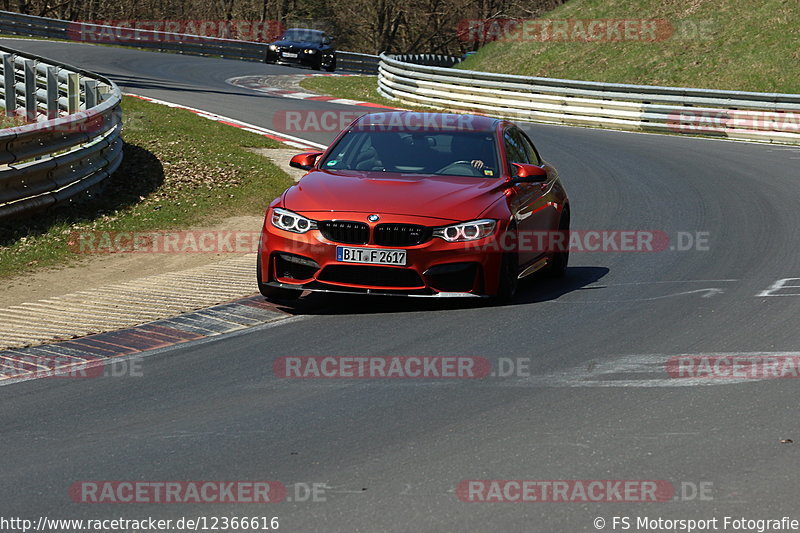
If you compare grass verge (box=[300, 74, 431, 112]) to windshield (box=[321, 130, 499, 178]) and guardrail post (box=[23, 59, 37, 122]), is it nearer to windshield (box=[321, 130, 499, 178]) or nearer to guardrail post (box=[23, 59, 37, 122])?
guardrail post (box=[23, 59, 37, 122])

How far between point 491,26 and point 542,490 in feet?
208

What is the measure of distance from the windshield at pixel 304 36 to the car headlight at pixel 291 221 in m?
38.2

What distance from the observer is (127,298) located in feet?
33.1

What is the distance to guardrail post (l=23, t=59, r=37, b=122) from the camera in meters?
19.8

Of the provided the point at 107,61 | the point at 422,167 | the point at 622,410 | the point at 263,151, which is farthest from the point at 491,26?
the point at 622,410

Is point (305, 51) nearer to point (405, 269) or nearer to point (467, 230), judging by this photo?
point (467, 230)

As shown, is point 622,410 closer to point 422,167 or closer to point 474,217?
point 474,217

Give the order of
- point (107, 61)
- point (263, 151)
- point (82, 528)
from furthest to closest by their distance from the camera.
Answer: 1. point (107, 61)
2. point (263, 151)
3. point (82, 528)

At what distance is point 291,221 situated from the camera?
31.3 feet

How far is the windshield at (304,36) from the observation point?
47062mm
